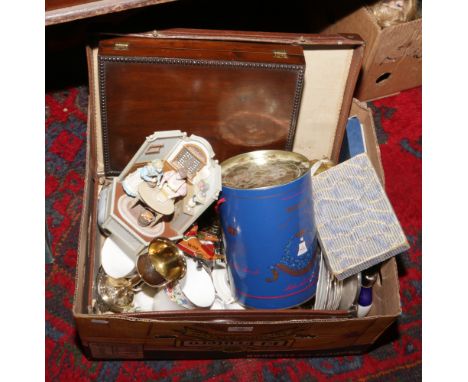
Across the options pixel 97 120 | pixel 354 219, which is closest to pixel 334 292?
pixel 354 219

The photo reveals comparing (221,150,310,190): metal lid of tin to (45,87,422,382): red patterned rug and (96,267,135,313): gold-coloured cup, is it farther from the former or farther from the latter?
(45,87,422,382): red patterned rug

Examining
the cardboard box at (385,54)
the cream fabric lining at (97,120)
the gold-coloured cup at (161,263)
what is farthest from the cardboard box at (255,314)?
the cardboard box at (385,54)

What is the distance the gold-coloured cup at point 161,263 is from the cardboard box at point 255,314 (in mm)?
121

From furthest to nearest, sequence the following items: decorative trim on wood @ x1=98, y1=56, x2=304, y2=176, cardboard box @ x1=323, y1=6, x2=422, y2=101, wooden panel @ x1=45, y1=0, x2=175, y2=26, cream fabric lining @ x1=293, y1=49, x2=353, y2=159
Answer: cardboard box @ x1=323, y1=6, x2=422, y2=101 < cream fabric lining @ x1=293, y1=49, x2=353, y2=159 < decorative trim on wood @ x1=98, y1=56, x2=304, y2=176 < wooden panel @ x1=45, y1=0, x2=175, y2=26

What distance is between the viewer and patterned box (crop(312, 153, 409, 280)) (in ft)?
4.91

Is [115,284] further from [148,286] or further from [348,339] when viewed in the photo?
[348,339]

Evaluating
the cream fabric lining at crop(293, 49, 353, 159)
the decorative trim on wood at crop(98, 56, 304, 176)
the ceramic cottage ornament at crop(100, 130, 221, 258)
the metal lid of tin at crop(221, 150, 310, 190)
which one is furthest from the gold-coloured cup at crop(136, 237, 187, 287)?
the cream fabric lining at crop(293, 49, 353, 159)

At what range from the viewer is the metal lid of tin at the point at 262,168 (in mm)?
1487

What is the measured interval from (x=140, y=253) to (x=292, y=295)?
382 mm

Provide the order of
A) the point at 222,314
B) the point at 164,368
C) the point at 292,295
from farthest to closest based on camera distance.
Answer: the point at 164,368 < the point at 292,295 < the point at 222,314

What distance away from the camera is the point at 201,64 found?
1.51 m

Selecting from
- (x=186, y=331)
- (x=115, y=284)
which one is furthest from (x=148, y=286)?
(x=186, y=331)

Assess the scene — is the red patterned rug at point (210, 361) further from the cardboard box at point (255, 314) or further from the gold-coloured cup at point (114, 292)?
the gold-coloured cup at point (114, 292)

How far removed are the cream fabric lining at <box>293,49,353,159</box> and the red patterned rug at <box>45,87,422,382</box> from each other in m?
0.38
